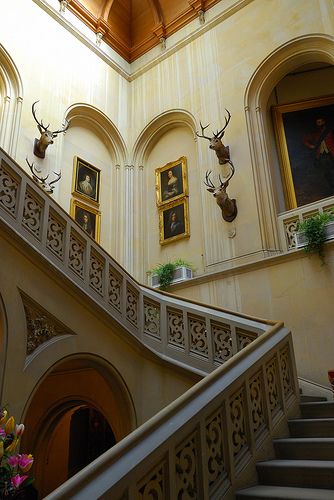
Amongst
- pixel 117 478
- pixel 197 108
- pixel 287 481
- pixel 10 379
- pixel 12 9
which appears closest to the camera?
pixel 117 478

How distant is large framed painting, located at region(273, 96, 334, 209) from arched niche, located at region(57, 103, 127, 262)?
493 cm

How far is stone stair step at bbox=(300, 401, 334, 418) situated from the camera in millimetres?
4641

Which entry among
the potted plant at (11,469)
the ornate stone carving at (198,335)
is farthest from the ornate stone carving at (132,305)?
the potted plant at (11,469)

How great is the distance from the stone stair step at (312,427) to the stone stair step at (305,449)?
341 mm

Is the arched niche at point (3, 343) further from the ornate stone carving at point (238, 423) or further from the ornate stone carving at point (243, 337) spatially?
the ornate stone carving at point (243, 337)

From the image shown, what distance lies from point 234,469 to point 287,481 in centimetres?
43

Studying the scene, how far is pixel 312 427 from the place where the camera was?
4.22m

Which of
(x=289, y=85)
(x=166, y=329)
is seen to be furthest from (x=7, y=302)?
(x=289, y=85)

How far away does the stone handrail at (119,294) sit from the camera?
6.09 metres

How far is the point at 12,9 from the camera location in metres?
11.3

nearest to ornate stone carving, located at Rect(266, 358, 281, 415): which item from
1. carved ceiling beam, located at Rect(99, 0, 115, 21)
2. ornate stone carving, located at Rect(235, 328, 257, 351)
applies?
ornate stone carving, located at Rect(235, 328, 257, 351)

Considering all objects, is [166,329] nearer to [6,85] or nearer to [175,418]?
[175,418]

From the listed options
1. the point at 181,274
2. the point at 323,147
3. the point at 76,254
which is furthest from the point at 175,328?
the point at 323,147

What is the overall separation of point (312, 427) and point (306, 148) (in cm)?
912
